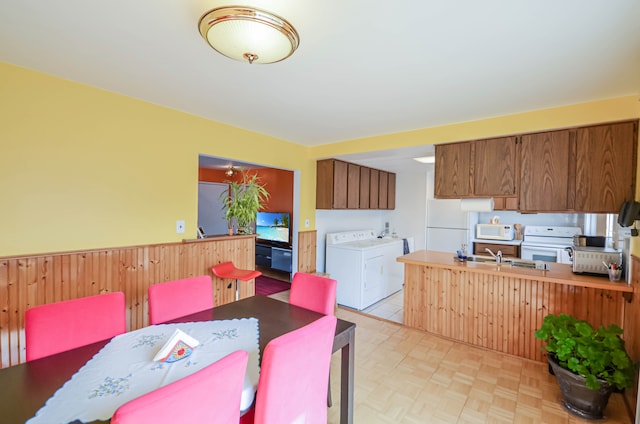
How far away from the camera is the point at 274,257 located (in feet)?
17.9

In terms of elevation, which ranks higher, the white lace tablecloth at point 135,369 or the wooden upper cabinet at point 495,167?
the wooden upper cabinet at point 495,167

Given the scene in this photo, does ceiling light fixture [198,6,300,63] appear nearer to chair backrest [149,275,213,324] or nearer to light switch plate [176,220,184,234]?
chair backrest [149,275,213,324]

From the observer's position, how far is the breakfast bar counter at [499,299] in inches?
99.1

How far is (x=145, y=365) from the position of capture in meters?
1.27

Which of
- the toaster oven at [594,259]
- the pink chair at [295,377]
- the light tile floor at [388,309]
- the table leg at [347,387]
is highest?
the toaster oven at [594,259]

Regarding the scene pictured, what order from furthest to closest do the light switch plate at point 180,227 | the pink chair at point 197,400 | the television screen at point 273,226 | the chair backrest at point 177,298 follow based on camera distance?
the television screen at point 273,226 → the light switch plate at point 180,227 → the chair backrest at point 177,298 → the pink chair at point 197,400

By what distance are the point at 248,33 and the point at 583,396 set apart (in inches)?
123

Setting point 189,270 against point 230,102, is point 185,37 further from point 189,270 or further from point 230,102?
point 189,270

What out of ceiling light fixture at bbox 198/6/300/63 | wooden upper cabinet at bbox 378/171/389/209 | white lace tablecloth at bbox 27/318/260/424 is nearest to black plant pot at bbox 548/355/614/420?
white lace tablecloth at bbox 27/318/260/424

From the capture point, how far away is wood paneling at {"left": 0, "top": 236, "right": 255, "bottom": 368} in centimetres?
198

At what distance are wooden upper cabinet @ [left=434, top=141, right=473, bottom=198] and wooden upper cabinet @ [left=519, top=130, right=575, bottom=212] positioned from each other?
495 millimetres

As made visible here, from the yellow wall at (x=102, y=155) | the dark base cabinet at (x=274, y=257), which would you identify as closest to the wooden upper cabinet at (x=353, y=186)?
the dark base cabinet at (x=274, y=257)

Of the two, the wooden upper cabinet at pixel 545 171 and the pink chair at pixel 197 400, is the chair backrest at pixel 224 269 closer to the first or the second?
the pink chair at pixel 197 400

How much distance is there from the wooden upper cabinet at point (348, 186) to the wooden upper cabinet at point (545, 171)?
2.36m
